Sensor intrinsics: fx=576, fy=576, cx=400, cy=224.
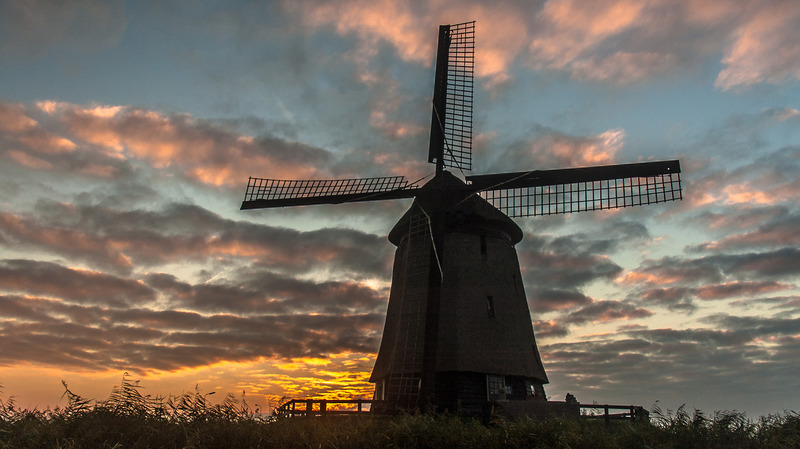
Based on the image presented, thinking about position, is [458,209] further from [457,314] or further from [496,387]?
[496,387]

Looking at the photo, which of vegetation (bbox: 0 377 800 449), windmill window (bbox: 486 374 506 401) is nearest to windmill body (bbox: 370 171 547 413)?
windmill window (bbox: 486 374 506 401)

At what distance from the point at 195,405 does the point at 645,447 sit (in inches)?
351

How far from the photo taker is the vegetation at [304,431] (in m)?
10.6

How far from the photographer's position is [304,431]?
11.6 meters

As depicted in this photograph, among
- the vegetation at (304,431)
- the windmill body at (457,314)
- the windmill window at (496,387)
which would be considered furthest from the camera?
the windmill window at (496,387)

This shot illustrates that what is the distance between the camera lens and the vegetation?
10.6 m

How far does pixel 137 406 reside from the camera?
11.6 metres

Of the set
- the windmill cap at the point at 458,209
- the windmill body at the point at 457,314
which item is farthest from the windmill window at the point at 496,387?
the windmill cap at the point at 458,209

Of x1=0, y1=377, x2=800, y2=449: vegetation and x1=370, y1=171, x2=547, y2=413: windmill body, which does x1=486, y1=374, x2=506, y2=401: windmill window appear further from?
x1=0, y1=377, x2=800, y2=449: vegetation

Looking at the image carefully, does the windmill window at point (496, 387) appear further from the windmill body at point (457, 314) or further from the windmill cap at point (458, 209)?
the windmill cap at point (458, 209)

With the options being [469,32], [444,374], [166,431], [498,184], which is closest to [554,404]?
[444,374]

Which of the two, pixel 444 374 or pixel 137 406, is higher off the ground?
pixel 444 374

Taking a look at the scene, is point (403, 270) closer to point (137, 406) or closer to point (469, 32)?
point (469, 32)

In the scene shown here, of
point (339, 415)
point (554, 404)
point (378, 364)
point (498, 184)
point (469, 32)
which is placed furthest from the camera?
point (469, 32)
